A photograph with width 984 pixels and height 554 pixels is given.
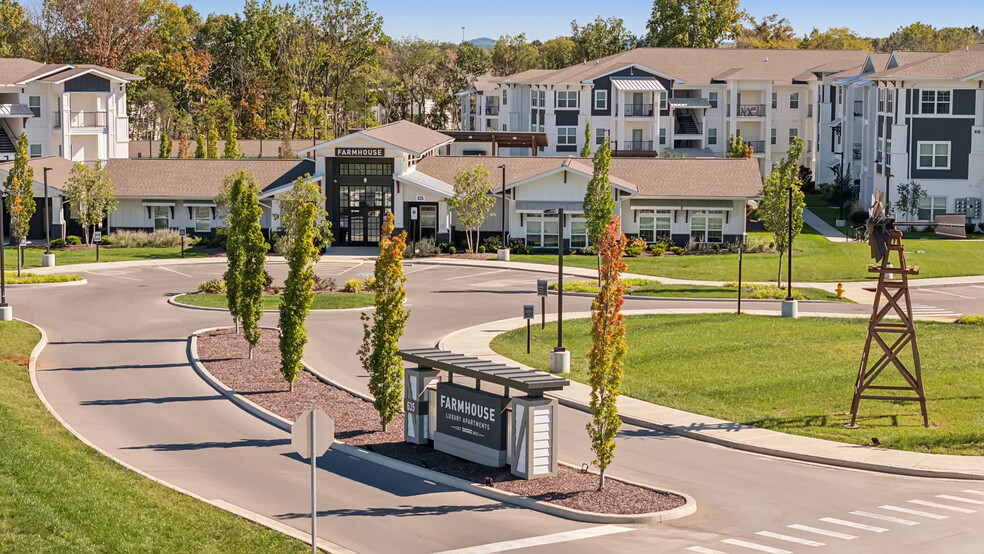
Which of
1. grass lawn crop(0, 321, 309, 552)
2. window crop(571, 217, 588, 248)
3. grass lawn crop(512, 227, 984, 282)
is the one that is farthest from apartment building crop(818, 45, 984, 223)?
grass lawn crop(0, 321, 309, 552)

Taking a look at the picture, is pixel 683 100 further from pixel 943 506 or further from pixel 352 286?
pixel 943 506

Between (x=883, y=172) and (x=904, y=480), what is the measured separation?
5796 cm

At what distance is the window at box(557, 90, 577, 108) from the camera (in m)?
96.0

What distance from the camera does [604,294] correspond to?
80.8ft

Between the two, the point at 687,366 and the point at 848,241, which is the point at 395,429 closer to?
the point at 687,366

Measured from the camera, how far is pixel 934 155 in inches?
3051

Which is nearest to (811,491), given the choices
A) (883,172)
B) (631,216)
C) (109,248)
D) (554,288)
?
(554,288)

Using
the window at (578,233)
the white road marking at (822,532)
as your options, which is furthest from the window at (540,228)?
the white road marking at (822,532)

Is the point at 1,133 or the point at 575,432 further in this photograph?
the point at 1,133

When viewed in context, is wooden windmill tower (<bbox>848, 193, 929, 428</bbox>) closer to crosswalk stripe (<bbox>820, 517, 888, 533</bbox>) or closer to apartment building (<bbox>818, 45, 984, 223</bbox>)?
crosswalk stripe (<bbox>820, 517, 888, 533</bbox>)

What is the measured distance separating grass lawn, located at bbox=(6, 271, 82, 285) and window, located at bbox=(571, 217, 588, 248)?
2715cm

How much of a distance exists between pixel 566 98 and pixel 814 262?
118 feet

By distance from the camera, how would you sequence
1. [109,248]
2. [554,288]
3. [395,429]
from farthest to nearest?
[109,248] → [554,288] → [395,429]

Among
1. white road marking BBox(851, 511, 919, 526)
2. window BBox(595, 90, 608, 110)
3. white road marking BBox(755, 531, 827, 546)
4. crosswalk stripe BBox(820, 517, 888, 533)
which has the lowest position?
white road marking BBox(755, 531, 827, 546)
